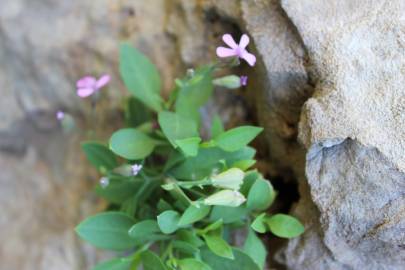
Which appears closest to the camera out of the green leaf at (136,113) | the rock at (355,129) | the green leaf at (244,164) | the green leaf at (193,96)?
the rock at (355,129)

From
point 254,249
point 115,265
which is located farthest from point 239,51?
point 115,265

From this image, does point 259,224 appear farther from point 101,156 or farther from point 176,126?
point 101,156

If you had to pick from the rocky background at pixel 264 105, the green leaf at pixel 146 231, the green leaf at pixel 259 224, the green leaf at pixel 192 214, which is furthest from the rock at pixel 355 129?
the green leaf at pixel 146 231

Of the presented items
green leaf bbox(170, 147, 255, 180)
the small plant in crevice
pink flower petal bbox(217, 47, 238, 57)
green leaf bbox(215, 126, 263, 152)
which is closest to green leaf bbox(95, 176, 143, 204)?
the small plant in crevice

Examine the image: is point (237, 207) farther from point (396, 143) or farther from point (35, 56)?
point (35, 56)

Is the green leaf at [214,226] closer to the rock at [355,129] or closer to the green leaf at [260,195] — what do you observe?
the green leaf at [260,195]

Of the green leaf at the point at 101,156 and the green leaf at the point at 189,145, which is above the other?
the green leaf at the point at 189,145
